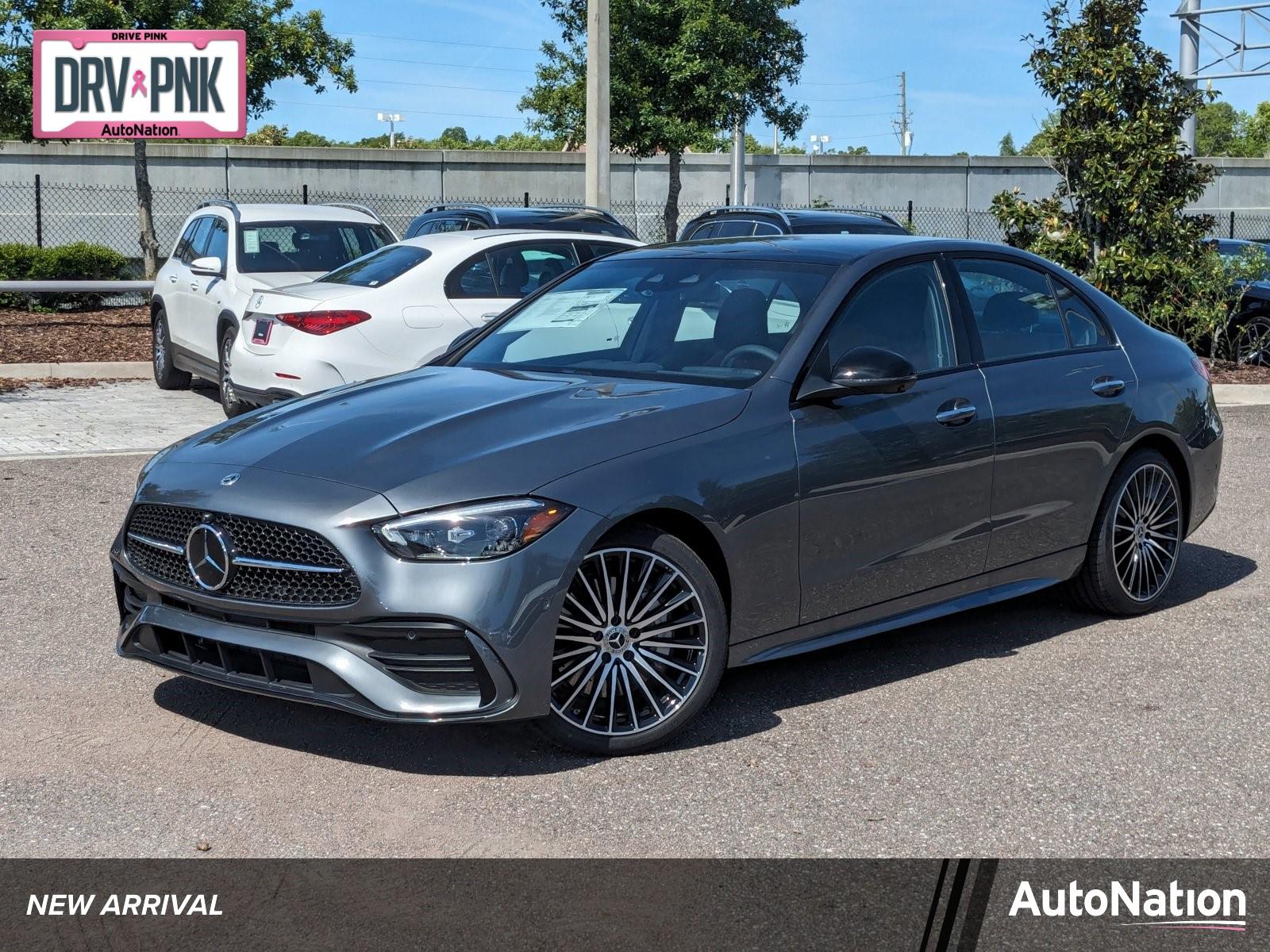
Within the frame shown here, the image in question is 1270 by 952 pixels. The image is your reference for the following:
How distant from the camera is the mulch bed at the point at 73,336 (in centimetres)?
1719

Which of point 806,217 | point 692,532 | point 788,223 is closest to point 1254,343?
point 806,217

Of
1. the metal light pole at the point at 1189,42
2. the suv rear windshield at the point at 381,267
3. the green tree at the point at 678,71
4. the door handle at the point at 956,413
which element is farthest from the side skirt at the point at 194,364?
the metal light pole at the point at 1189,42

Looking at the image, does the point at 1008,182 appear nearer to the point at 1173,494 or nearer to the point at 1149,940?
the point at 1173,494

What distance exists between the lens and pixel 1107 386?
6574 millimetres

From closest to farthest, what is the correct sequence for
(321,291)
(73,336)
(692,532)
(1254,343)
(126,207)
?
(692,532), (321,291), (1254,343), (73,336), (126,207)

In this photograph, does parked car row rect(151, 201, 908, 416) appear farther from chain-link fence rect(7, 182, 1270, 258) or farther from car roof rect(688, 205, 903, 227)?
chain-link fence rect(7, 182, 1270, 258)

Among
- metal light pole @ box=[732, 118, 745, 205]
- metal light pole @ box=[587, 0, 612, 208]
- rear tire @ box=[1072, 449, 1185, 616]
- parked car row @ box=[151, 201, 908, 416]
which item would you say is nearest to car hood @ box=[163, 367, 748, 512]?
rear tire @ box=[1072, 449, 1185, 616]

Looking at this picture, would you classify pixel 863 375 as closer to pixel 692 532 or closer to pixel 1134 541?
pixel 692 532

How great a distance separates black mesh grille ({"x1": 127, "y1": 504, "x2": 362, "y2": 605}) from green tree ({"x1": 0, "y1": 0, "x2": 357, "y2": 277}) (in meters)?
19.0

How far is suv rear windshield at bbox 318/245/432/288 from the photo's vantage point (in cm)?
1092

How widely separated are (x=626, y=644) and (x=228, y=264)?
31.5ft

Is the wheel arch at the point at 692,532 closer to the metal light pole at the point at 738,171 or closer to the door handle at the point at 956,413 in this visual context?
the door handle at the point at 956,413

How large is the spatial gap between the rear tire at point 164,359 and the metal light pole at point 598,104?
5.14m

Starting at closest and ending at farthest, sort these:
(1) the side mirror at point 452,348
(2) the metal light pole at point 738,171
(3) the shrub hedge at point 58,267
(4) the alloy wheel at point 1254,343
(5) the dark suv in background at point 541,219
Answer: (1) the side mirror at point 452,348 → (5) the dark suv in background at point 541,219 → (4) the alloy wheel at point 1254,343 → (3) the shrub hedge at point 58,267 → (2) the metal light pole at point 738,171
